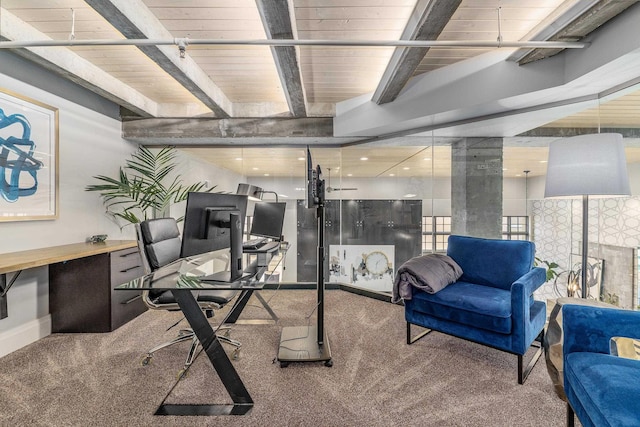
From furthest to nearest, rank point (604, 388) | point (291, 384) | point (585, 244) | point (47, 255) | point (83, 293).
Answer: point (83, 293), point (585, 244), point (47, 255), point (291, 384), point (604, 388)

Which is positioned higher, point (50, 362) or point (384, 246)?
point (384, 246)

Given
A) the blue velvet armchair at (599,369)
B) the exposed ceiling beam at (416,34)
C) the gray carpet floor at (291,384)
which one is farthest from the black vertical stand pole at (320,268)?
the blue velvet armchair at (599,369)

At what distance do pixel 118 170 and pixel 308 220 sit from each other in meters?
2.51

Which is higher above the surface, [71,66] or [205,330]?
[71,66]

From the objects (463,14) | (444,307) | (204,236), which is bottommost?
(444,307)

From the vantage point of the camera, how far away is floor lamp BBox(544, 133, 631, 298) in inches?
67.4

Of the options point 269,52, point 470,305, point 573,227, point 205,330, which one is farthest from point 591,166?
point 205,330

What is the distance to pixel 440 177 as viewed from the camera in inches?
141

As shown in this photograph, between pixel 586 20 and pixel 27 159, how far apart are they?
4240 millimetres

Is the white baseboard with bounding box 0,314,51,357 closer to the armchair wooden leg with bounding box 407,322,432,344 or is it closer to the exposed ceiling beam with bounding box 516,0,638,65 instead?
the armchair wooden leg with bounding box 407,322,432,344

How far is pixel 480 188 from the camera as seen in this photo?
11.1 feet

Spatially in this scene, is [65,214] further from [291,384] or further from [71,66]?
[291,384]

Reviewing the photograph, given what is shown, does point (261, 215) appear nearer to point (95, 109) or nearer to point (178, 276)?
point (178, 276)

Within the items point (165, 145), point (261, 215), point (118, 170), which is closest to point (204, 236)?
point (261, 215)
